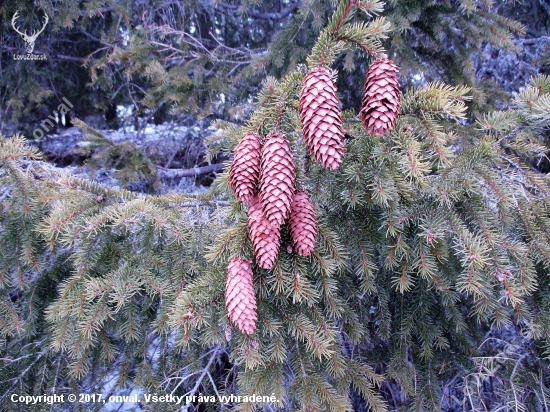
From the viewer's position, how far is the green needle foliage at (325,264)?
1247 mm

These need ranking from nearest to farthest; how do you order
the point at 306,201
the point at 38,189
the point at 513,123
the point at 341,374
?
1. the point at 306,201
2. the point at 513,123
3. the point at 341,374
4. the point at 38,189

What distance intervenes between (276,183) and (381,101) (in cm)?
41

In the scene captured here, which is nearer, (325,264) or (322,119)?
(322,119)

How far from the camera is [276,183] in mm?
1081

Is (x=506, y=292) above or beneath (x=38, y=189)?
above

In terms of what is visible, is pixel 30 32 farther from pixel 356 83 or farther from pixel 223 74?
pixel 356 83

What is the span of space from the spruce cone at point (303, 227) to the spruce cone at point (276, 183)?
96mm

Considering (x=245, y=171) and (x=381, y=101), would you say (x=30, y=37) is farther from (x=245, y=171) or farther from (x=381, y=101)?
(x=381, y=101)

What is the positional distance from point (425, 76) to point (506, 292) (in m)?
2.22

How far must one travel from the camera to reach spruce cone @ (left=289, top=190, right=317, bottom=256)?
117 centimetres

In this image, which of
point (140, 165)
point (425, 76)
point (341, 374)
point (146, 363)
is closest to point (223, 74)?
point (140, 165)

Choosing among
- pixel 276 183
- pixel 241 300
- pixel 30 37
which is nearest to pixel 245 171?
pixel 276 183

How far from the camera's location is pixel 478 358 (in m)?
1.80

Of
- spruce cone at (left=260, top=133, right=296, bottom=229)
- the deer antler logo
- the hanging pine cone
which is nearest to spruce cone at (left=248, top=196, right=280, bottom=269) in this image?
spruce cone at (left=260, top=133, right=296, bottom=229)
